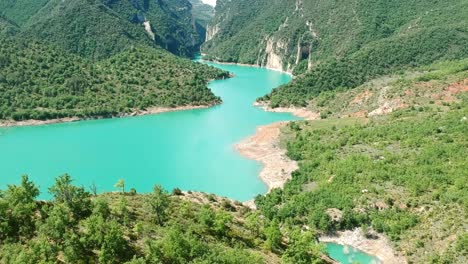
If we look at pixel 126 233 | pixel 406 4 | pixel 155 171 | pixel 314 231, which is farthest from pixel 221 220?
pixel 406 4

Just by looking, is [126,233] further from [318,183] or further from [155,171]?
[155,171]

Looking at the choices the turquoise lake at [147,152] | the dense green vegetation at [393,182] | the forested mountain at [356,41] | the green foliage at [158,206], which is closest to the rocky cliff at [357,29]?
the forested mountain at [356,41]

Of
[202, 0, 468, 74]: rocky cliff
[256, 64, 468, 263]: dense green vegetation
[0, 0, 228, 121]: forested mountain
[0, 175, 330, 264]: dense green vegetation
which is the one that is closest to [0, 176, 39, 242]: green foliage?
[0, 175, 330, 264]: dense green vegetation

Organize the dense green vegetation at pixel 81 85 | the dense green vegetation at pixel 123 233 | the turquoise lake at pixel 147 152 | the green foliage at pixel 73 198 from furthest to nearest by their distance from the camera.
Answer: the dense green vegetation at pixel 81 85 < the turquoise lake at pixel 147 152 < the green foliage at pixel 73 198 < the dense green vegetation at pixel 123 233

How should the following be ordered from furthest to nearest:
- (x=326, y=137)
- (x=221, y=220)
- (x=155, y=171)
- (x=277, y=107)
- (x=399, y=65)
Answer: (x=399, y=65), (x=277, y=107), (x=326, y=137), (x=155, y=171), (x=221, y=220)

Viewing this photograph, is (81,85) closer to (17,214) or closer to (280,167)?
(280,167)

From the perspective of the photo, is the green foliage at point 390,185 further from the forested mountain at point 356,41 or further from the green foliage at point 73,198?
the forested mountain at point 356,41
